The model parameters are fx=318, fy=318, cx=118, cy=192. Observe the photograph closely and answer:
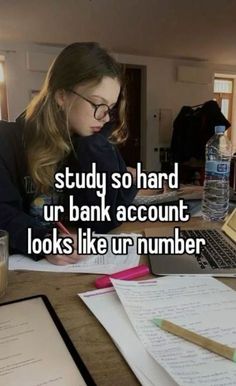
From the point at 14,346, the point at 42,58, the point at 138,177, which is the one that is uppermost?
the point at 42,58

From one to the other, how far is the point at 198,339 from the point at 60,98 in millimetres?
794

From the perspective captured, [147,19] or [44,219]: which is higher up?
[147,19]

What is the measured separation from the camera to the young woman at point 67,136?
0.91m

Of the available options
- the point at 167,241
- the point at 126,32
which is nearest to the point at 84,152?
the point at 167,241

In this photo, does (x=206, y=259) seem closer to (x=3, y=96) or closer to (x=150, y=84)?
(x=3, y=96)

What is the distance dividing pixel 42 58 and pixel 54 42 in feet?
0.76

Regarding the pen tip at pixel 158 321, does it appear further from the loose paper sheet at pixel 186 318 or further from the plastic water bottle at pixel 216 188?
the plastic water bottle at pixel 216 188

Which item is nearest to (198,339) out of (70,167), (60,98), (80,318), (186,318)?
(186,318)

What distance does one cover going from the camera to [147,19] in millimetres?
2754

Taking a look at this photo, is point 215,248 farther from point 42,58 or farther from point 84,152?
point 42,58

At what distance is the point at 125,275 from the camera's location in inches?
23.0

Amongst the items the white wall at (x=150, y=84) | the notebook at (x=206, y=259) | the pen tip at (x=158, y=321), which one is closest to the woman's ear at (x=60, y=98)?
the notebook at (x=206, y=259)

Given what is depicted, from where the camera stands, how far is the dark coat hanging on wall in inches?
154

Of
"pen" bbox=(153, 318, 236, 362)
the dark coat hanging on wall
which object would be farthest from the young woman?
the dark coat hanging on wall
